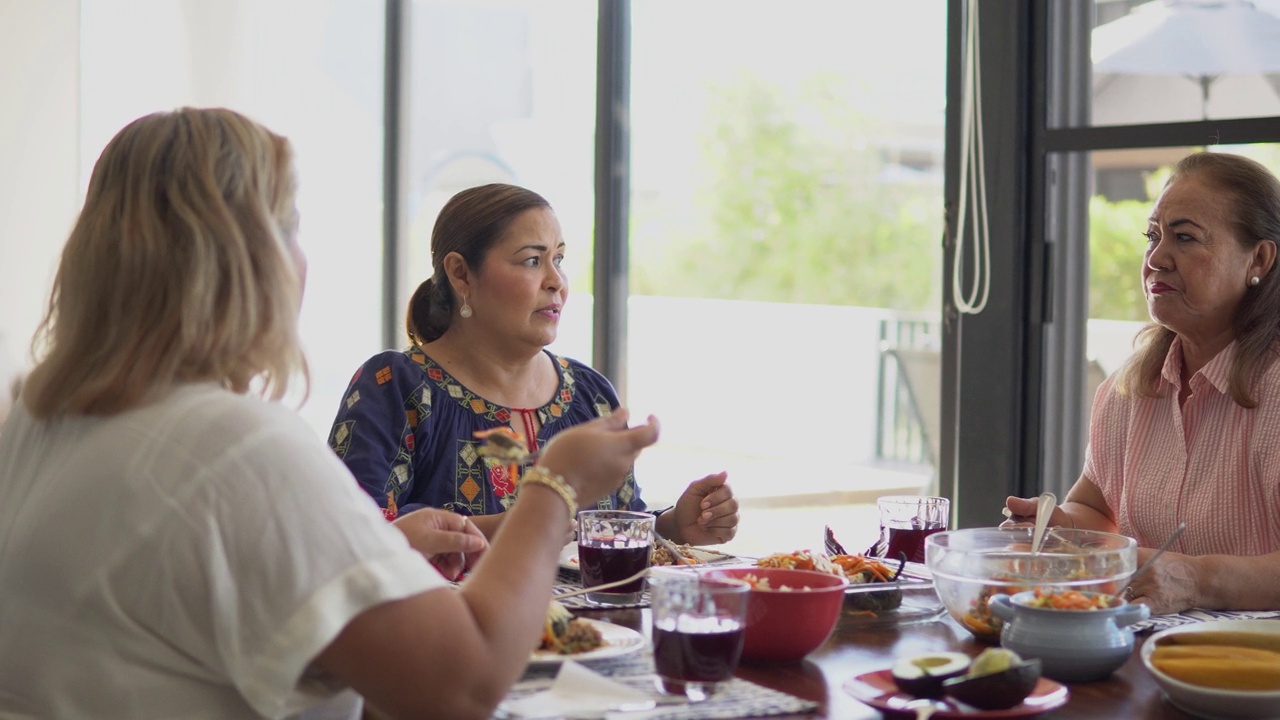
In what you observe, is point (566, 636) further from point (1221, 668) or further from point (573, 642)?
point (1221, 668)

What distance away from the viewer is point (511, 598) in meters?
1.19

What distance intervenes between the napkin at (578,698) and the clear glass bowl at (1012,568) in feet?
1.50

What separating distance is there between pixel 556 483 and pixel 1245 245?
142cm

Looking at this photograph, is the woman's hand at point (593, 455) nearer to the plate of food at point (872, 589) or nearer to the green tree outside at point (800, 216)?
the plate of food at point (872, 589)

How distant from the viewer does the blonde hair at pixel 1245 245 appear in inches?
82.1

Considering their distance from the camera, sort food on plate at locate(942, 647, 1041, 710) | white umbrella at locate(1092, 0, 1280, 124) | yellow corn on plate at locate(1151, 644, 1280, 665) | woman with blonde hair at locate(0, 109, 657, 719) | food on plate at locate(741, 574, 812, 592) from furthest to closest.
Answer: white umbrella at locate(1092, 0, 1280, 124), food on plate at locate(741, 574, 812, 592), yellow corn on plate at locate(1151, 644, 1280, 665), food on plate at locate(942, 647, 1041, 710), woman with blonde hair at locate(0, 109, 657, 719)

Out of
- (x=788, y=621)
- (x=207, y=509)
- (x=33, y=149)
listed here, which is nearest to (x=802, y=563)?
(x=788, y=621)

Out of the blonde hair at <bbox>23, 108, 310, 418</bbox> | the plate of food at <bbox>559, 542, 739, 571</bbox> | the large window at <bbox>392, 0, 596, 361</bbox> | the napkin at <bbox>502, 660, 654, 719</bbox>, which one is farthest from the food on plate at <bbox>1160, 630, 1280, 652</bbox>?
the large window at <bbox>392, 0, 596, 361</bbox>

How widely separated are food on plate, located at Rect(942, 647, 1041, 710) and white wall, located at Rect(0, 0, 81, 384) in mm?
3711

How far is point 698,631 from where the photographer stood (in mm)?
1292

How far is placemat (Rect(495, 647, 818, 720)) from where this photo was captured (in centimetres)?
122

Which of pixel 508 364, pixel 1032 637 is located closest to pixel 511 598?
pixel 1032 637

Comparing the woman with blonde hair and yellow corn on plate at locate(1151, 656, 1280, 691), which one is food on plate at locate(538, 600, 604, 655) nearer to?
the woman with blonde hair

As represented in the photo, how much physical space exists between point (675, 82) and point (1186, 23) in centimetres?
166
